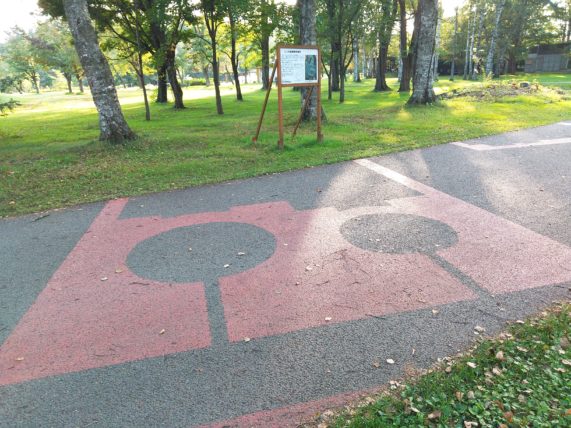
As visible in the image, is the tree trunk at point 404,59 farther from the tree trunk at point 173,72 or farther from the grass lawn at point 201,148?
the tree trunk at point 173,72

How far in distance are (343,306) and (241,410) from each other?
50.9 inches

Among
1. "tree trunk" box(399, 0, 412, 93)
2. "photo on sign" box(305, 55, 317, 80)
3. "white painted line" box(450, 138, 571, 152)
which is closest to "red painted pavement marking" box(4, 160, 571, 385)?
"white painted line" box(450, 138, 571, 152)

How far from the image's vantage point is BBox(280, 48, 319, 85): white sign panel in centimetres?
902

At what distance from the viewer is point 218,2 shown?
1736 centimetres

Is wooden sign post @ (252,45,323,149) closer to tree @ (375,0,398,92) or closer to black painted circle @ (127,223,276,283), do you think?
black painted circle @ (127,223,276,283)

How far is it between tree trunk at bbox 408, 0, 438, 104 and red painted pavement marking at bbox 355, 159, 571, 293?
39.8 ft

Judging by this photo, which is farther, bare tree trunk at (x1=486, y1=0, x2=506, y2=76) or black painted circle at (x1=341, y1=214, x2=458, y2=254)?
bare tree trunk at (x1=486, y1=0, x2=506, y2=76)

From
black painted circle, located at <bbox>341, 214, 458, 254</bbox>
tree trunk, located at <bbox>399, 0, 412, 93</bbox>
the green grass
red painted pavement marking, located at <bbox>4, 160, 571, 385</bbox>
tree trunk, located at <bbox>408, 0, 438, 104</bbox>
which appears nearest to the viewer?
the green grass

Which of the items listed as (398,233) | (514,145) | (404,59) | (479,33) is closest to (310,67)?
(514,145)

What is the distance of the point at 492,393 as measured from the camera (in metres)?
2.34

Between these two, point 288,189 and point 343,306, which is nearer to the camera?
point 343,306

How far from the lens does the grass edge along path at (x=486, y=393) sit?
219 cm

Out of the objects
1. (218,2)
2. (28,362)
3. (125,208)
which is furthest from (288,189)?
(218,2)

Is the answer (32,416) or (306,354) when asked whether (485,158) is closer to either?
(306,354)
